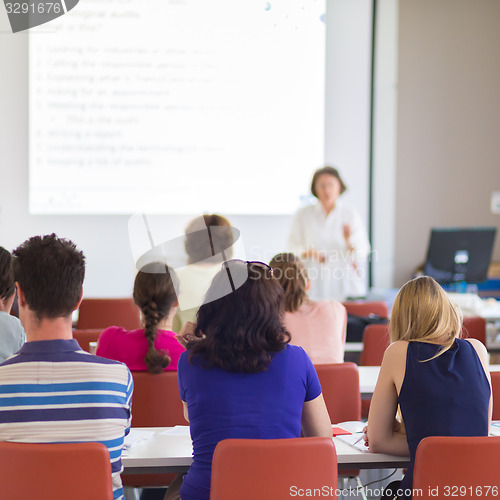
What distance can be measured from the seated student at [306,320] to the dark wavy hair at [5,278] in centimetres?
107

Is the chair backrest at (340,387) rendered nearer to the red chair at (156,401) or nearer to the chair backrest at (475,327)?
Result: the red chair at (156,401)

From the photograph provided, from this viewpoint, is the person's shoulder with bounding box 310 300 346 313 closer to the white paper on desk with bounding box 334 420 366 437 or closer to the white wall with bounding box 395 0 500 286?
the white paper on desk with bounding box 334 420 366 437

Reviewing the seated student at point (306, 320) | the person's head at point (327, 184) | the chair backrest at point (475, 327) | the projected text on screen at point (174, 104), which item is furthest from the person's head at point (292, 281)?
the projected text on screen at point (174, 104)

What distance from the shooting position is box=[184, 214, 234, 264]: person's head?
9.19ft

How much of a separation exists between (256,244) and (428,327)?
3670 millimetres

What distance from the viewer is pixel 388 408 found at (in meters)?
1.99

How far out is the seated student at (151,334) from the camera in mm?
2402

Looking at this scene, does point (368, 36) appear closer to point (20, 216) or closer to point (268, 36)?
point (268, 36)

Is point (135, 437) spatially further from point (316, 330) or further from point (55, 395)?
point (316, 330)

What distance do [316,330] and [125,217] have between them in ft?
9.72

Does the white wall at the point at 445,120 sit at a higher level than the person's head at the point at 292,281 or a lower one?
higher

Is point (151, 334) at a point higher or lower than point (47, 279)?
lower

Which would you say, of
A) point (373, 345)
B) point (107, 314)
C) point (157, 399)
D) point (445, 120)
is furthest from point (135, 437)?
point (445, 120)

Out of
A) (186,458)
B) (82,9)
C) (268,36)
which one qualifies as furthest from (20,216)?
(186,458)
